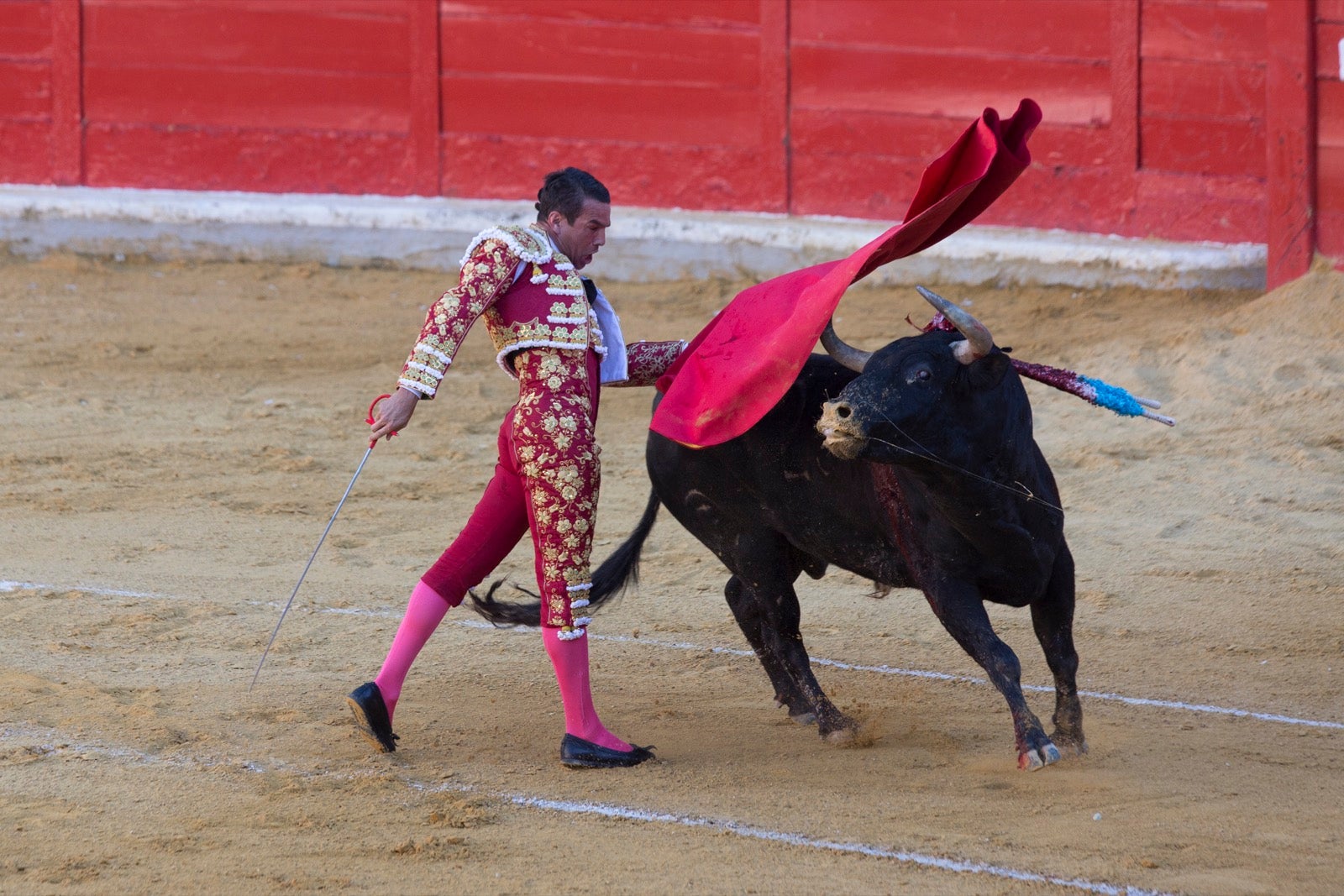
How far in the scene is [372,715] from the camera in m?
3.69

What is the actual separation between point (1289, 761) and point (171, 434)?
4.99 meters

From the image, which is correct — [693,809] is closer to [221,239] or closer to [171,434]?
[171,434]

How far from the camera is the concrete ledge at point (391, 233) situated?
29.7 feet

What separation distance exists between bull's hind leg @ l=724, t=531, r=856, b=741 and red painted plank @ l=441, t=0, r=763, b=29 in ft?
19.6

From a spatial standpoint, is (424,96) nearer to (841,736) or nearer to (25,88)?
(25,88)

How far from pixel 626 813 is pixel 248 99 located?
7.59m

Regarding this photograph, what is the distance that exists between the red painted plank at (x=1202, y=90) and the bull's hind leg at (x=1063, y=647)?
5.34 meters

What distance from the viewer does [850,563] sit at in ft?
12.8

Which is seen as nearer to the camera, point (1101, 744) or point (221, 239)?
point (1101, 744)

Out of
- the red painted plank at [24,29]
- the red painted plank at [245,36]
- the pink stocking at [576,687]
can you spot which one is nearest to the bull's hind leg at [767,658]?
the pink stocking at [576,687]

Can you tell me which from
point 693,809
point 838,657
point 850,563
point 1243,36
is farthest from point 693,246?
point 693,809

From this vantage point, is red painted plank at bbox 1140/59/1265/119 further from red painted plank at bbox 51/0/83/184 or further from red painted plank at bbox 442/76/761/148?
red painted plank at bbox 51/0/83/184

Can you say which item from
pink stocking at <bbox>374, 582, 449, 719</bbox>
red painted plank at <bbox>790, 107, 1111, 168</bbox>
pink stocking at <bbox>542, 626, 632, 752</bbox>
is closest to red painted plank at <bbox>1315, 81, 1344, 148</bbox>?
red painted plank at <bbox>790, 107, 1111, 168</bbox>

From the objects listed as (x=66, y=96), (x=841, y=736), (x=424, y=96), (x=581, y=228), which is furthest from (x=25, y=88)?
(x=841, y=736)
